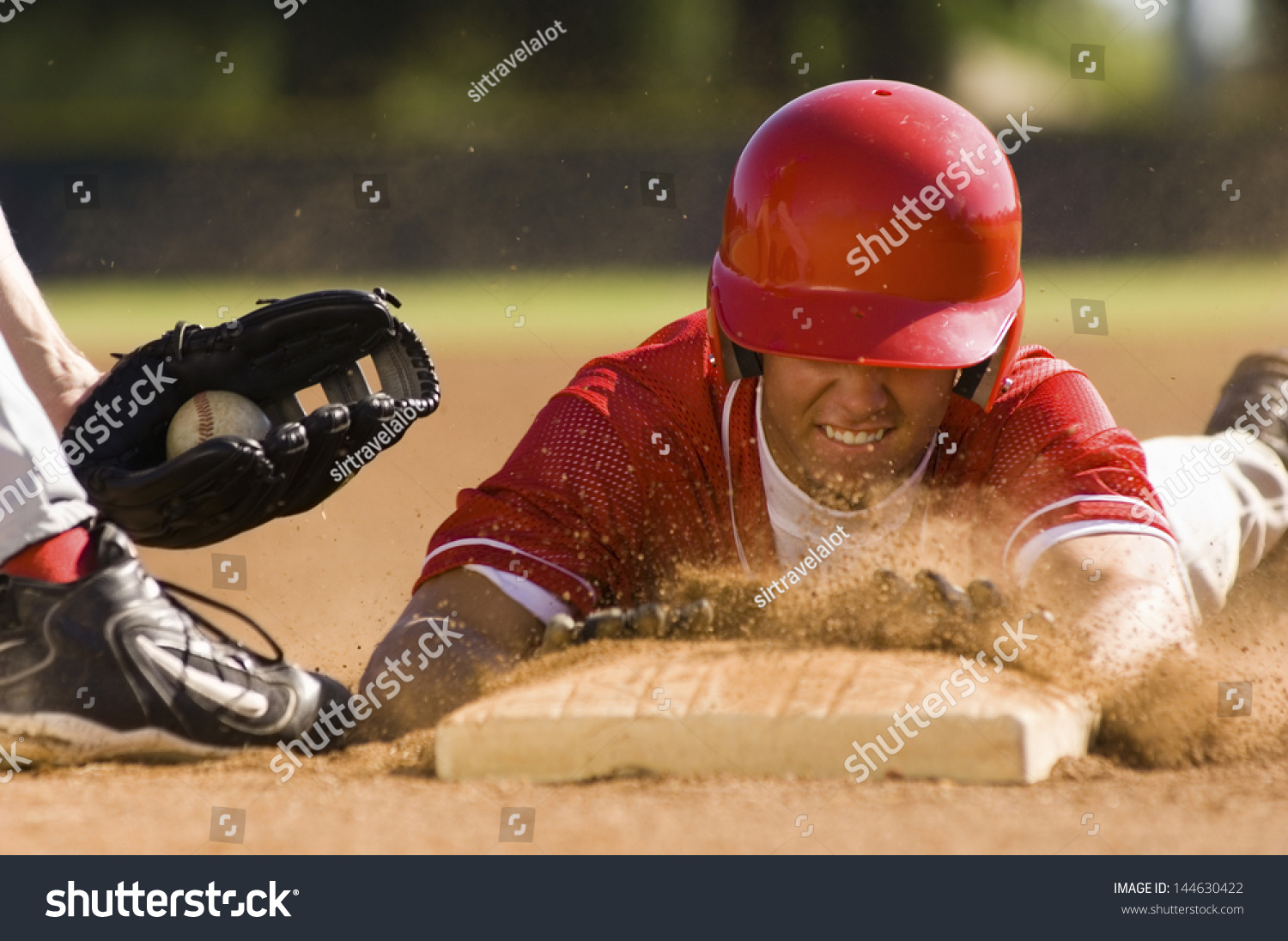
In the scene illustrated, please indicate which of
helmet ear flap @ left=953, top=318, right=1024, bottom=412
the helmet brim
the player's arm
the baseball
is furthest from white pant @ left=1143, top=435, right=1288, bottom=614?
the player's arm

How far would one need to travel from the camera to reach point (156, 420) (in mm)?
2943

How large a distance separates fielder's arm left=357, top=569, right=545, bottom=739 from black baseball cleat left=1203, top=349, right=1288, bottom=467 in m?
2.38

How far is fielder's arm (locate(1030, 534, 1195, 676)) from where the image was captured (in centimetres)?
226

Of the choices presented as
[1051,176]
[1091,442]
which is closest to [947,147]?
[1091,442]

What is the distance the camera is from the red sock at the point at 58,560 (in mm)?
2049

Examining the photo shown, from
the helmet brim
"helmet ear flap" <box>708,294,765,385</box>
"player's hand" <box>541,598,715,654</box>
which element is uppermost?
the helmet brim

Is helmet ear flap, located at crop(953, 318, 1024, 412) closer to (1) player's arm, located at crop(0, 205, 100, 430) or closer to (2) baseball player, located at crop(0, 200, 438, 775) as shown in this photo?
(2) baseball player, located at crop(0, 200, 438, 775)

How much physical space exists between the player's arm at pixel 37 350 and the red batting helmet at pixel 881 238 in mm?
1485

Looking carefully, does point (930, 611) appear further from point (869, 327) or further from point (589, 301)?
point (589, 301)

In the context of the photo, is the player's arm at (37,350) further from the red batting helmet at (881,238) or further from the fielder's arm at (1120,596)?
the fielder's arm at (1120,596)

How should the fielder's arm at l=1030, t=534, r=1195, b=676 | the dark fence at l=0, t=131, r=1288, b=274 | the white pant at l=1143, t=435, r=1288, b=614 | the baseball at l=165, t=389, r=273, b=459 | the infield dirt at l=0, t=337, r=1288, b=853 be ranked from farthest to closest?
1. the dark fence at l=0, t=131, r=1288, b=274
2. the white pant at l=1143, t=435, r=1288, b=614
3. the baseball at l=165, t=389, r=273, b=459
4. the fielder's arm at l=1030, t=534, r=1195, b=676
5. the infield dirt at l=0, t=337, r=1288, b=853

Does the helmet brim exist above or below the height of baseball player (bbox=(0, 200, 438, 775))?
above

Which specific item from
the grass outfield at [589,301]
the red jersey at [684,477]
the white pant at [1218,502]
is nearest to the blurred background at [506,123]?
the grass outfield at [589,301]

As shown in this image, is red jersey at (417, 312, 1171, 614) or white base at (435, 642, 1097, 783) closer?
white base at (435, 642, 1097, 783)
